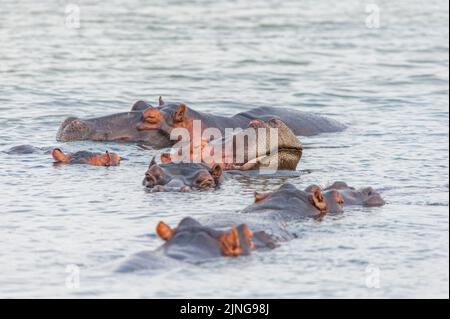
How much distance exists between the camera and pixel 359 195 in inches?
441

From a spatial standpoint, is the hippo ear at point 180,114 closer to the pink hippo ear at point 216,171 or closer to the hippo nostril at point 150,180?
→ the pink hippo ear at point 216,171

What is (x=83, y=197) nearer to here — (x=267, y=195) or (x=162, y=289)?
(x=267, y=195)

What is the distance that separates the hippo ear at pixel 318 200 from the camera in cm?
1041

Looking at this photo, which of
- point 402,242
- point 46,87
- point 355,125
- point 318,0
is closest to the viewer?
point 402,242

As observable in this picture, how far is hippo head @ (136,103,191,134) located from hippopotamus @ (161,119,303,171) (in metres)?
1.75

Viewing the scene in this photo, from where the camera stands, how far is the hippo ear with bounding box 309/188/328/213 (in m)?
10.4

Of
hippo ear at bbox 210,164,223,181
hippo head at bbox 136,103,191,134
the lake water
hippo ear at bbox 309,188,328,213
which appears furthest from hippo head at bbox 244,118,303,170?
hippo ear at bbox 309,188,328,213

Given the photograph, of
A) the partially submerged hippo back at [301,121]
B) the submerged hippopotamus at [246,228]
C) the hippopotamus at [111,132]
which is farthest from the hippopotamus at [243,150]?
the partially submerged hippo back at [301,121]

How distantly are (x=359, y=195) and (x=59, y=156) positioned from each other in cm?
385

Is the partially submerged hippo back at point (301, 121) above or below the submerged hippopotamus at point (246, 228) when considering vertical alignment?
below

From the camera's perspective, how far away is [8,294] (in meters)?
8.38

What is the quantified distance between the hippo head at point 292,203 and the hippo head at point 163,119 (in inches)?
168
